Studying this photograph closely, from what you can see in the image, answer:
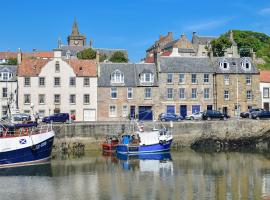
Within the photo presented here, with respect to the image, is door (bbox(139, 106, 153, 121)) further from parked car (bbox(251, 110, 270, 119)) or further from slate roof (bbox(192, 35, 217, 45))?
slate roof (bbox(192, 35, 217, 45))

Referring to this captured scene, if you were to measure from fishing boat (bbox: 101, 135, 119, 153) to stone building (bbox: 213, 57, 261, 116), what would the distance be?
736 inches

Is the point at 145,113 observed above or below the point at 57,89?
below

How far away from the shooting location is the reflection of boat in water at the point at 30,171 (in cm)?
4169

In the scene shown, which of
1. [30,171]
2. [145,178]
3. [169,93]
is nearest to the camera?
[145,178]

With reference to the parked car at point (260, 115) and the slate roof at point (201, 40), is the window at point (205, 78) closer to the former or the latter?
the parked car at point (260, 115)


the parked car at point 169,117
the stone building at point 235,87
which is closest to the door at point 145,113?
the parked car at point 169,117

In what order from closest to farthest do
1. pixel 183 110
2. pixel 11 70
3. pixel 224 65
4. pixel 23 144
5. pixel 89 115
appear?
pixel 23 144, pixel 89 115, pixel 11 70, pixel 183 110, pixel 224 65

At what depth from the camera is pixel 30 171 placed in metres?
43.0

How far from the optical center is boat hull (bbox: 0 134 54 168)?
4537 centimetres

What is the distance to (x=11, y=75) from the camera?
6506cm

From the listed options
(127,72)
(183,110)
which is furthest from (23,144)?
(183,110)

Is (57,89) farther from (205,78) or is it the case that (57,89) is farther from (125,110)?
(205,78)

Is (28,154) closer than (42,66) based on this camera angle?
Yes

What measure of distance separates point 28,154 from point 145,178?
42.8ft
